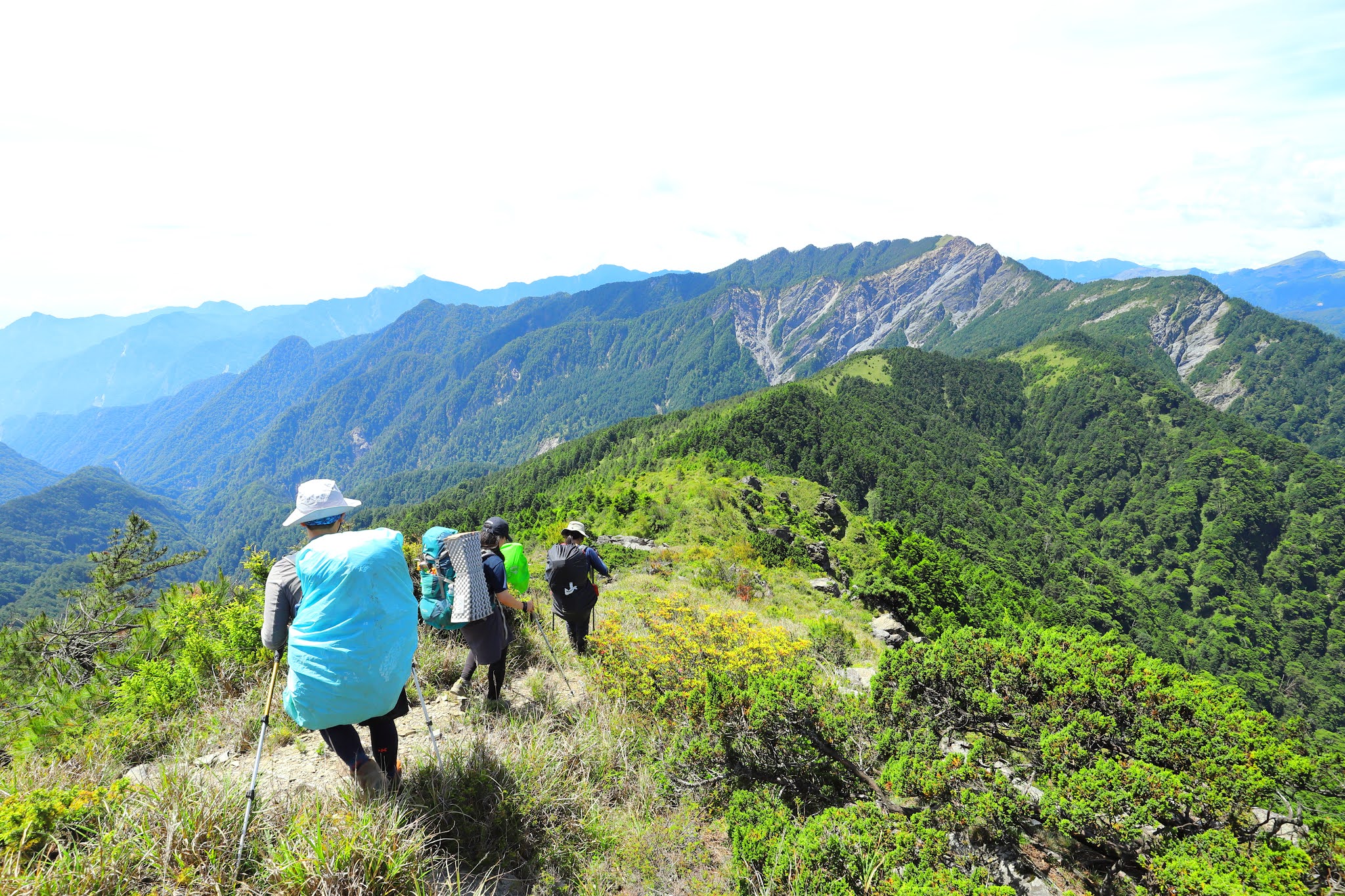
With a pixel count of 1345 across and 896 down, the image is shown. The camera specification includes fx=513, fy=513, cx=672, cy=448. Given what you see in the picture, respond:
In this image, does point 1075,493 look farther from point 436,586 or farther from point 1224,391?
point 436,586

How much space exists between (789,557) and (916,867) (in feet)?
78.2

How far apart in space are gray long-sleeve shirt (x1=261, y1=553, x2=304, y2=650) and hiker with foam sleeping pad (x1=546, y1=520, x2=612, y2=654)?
12.1 feet

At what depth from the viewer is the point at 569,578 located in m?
7.48

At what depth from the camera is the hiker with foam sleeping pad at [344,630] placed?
3.50m

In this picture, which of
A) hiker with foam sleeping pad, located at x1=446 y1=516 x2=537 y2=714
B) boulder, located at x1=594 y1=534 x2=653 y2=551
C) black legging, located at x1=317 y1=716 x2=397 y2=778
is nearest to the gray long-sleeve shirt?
black legging, located at x1=317 y1=716 x2=397 y2=778

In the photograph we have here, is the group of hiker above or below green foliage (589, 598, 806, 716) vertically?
above

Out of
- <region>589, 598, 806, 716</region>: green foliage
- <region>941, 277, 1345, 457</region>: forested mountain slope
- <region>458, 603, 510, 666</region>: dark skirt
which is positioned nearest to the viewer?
<region>458, 603, 510, 666</region>: dark skirt

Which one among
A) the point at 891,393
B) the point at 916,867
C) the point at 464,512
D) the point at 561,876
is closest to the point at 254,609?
the point at 561,876

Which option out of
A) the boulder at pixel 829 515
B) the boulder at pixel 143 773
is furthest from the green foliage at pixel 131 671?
the boulder at pixel 829 515

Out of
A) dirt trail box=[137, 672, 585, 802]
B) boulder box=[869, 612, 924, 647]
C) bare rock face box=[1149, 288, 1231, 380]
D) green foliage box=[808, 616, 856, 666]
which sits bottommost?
boulder box=[869, 612, 924, 647]

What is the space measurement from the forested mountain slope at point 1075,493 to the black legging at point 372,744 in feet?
107

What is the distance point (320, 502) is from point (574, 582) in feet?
13.3

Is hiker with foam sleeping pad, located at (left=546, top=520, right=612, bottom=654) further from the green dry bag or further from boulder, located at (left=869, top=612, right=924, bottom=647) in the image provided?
boulder, located at (left=869, top=612, right=924, bottom=647)

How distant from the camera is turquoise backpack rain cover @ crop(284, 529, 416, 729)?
138 inches
